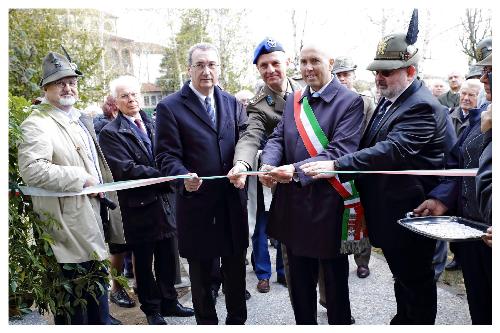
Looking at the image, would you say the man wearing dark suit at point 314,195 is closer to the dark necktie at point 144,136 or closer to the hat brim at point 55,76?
the dark necktie at point 144,136

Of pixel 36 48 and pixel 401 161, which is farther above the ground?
pixel 36 48

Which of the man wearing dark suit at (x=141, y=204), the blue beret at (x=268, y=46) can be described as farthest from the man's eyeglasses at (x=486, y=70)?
the man wearing dark suit at (x=141, y=204)

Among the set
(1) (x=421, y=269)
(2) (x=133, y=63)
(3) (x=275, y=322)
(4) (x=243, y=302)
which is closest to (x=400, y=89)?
(1) (x=421, y=269)

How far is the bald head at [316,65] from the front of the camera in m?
3.37

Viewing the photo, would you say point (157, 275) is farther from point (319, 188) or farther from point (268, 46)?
point (268, 46)

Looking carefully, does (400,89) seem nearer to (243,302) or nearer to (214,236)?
(214,236)

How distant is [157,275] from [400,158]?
2.70m

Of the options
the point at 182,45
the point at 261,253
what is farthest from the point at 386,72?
the point at 182,45

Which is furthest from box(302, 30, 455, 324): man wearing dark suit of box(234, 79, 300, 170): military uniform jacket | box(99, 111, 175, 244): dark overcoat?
box(99, 111, 175, 244): dark overcoat

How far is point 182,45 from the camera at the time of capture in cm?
2809

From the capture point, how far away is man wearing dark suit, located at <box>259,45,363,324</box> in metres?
3.23

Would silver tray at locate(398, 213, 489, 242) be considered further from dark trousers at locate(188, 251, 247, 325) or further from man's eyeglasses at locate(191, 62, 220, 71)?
man's eyeglasses at locate(191, 62, 220, 71)

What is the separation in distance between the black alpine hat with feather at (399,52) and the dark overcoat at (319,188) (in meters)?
0.29

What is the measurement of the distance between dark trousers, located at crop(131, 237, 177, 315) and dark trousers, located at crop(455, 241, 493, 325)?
106 inches
